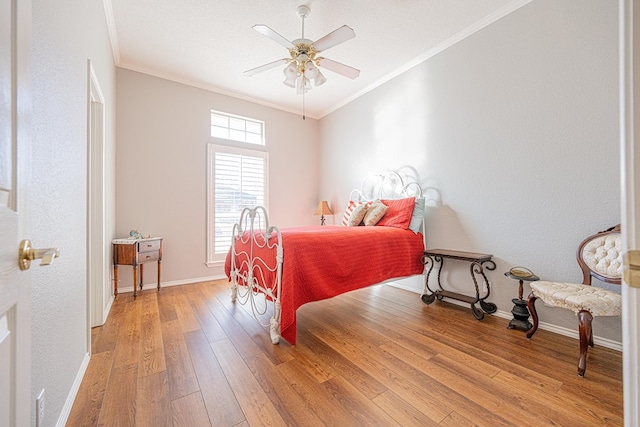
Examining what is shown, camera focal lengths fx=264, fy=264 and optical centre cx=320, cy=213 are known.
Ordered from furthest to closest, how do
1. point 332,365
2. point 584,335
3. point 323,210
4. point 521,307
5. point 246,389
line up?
point 323,210, point 521,307, point 332,365, point 584,335, point 246,389

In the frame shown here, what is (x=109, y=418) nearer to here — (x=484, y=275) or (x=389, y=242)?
(x=389, y=242)

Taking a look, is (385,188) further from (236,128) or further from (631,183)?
(631,183)

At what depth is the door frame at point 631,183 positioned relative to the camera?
0.56 meters

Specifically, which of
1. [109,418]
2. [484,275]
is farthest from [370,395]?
[484,275]

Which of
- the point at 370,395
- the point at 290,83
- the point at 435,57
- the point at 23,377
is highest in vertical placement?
the point at 435,57

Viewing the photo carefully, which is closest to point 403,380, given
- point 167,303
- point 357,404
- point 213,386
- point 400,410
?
point 400,410

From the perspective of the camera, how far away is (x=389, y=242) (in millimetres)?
2787

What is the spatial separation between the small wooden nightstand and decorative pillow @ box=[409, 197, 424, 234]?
10.3 feet

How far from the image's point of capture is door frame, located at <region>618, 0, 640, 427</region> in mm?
563

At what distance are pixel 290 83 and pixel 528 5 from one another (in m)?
2.32

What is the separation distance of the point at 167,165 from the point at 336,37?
2.84m

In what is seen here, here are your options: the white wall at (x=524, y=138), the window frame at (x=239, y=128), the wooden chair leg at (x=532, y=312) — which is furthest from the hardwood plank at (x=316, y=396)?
the window frame at (x=239, y=128)

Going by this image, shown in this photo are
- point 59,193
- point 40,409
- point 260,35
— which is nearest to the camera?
point 40,409

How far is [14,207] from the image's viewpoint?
617 mm
